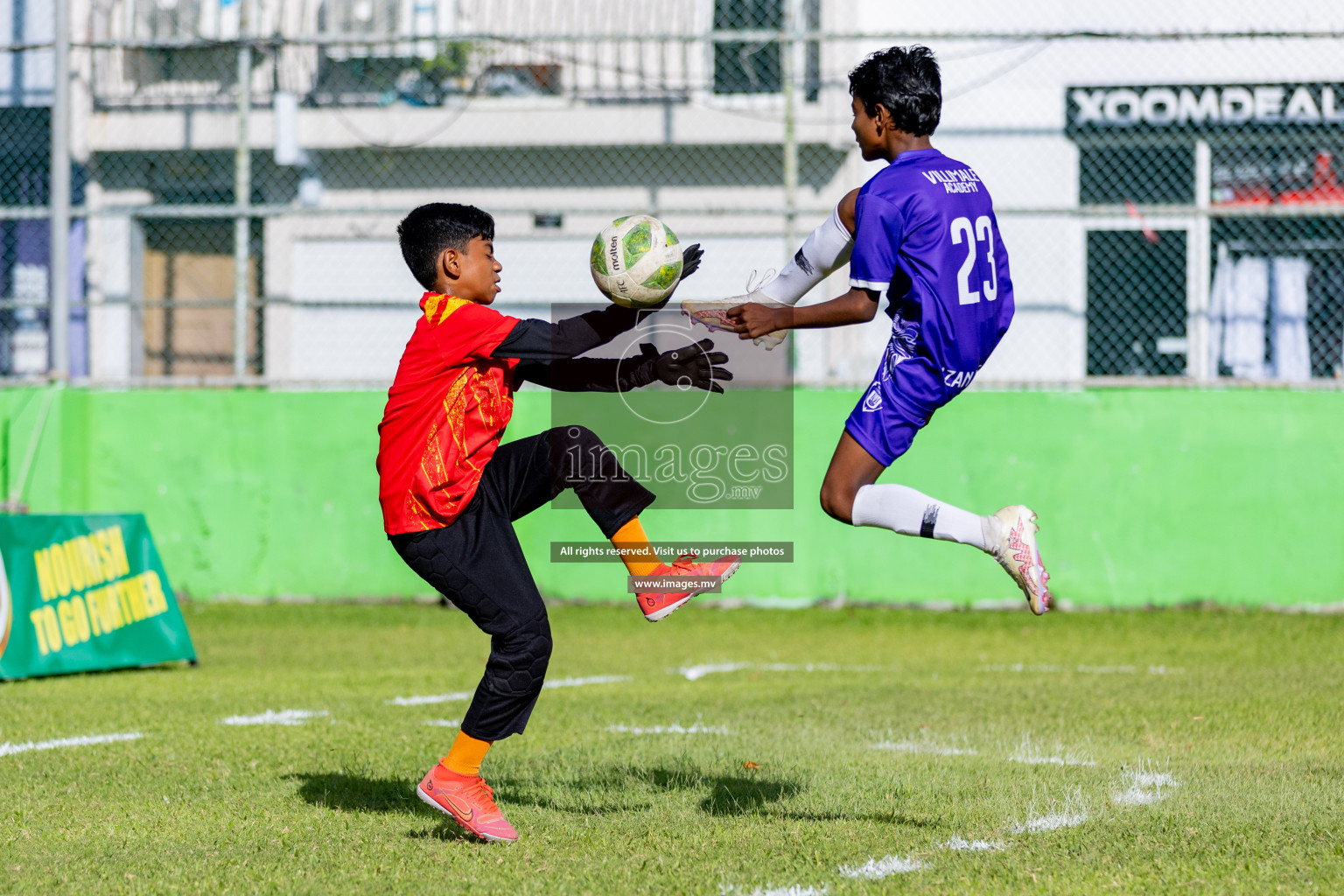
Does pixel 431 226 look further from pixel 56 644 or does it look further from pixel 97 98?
pixel 97 98

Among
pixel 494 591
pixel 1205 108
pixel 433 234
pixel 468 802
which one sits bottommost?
pixel 468 802

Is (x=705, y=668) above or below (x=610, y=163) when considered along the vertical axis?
below

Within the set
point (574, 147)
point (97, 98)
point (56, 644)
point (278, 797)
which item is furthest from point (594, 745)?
point (97, 98)

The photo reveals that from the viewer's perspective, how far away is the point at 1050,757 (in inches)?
241

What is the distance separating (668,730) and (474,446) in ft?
8.75

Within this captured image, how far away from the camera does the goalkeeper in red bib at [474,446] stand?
4.62m

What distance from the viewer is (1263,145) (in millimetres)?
14125

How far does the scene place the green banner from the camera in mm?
8688

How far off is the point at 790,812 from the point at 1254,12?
1235 cm

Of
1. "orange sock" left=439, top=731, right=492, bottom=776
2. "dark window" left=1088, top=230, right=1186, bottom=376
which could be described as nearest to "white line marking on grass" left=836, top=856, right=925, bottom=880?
"orange sock" left=439, top=731, right=492, bottom=776

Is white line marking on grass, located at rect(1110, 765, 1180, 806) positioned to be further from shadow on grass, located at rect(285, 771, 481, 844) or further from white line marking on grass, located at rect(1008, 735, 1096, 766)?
shadow on grass, located at rect(285, 771, 481, 844)

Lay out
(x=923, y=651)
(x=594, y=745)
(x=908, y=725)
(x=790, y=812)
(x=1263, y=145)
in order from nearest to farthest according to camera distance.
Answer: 1. (x=790, y=812)
2. (x=594, y=745)
3. (x=908, y=725)
4. (x=923, y=651)
5. (x=1263, y=145)

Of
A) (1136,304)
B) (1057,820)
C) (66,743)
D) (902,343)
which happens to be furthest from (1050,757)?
(1136,304)

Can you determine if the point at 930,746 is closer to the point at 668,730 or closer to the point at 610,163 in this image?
the point at 668,730
